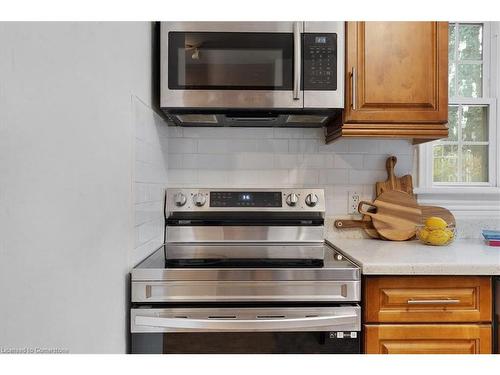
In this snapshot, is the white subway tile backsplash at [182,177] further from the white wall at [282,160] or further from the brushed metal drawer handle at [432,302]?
the brushed metal drawer handle at [432,302]

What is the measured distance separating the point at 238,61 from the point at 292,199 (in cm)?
71

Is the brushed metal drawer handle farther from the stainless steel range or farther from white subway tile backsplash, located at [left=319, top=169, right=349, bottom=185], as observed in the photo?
white subway tile backsplash, located at [left=319, top=169, right=349, bottom=185]

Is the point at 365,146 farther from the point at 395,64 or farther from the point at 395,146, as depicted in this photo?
the point at 395,64

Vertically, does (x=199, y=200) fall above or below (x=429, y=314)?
above

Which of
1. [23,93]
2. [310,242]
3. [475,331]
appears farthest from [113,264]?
[475,331]

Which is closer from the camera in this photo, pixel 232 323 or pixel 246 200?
pixel 232 323

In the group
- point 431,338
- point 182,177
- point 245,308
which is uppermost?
point 182,177

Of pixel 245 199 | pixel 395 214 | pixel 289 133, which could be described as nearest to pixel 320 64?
→ pixel 289 133

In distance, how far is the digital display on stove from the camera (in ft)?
6.67

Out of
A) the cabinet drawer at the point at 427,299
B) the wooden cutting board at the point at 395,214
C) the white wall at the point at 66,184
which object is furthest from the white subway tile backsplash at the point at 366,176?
the white wall at the point at 66,184

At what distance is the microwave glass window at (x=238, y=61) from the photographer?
1727 millimetres

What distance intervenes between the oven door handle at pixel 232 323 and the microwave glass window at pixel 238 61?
931 mm

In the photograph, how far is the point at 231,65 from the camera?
5.71ft

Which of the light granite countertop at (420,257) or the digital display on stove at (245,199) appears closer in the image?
the light granite countertop at (420,257)
